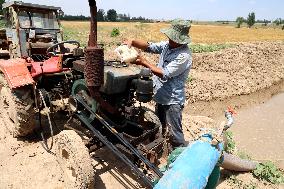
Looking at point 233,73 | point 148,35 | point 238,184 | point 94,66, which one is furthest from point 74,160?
point 148,35

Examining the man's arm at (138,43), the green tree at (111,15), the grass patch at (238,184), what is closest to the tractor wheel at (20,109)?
the man's arm at (138,43)

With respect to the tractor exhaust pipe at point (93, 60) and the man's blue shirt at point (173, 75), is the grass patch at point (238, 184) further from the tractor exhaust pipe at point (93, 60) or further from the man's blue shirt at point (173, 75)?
the tractor exhaust pipe at point (93, 60)

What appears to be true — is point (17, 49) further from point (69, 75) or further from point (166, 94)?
point (166, 94)

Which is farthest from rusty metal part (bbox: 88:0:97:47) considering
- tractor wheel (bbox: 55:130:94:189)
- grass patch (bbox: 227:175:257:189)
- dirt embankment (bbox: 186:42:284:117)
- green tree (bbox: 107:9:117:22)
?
green tree (bbox: 107:9:117:22)

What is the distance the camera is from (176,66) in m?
3.86

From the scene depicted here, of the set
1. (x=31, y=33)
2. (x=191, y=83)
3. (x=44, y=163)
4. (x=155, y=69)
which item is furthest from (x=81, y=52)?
(x=191, y=83)

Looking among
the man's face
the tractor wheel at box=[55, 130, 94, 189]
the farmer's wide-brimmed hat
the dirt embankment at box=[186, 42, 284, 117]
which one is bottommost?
the dirt embankment at box=[186, 42, 284, 117]

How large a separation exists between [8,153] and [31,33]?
330cm

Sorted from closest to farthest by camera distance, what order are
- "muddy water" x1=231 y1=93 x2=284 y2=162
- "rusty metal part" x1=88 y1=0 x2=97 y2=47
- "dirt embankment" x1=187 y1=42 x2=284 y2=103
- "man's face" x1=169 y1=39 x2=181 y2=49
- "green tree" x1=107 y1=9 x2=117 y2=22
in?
"rusty metal part" x1=88 y1=0 x2=97 y2=47 < "man's face" x1=169 y1=39 x2=181 y2=49 < "muddy water" x1=231 y1=93 x2=284 y2=162 < "dirt embankment" x1=187 y1=42 x2=284 y2=103 < "green tree" x1=107 y1=9 x2=117 y2=22

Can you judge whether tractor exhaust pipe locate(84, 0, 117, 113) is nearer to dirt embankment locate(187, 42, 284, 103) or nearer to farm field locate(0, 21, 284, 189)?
farm field locate(0, 21, 284, 189)

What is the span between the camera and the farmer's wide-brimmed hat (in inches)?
152

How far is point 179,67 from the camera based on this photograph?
3.89 m

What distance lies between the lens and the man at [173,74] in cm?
386

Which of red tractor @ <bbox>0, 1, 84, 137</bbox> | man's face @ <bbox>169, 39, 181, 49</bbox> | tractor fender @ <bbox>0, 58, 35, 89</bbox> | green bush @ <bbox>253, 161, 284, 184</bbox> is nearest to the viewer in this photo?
man's face @ <bbox>169, 39, 181, 49</bbox>
